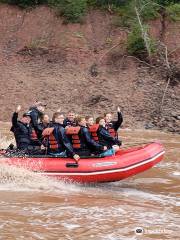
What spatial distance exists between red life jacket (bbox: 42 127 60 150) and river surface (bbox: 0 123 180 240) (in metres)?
0.63

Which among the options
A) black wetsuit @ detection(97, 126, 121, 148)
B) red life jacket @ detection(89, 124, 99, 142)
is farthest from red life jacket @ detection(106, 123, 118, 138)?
red life jacket @ detection(89, 124, 99, 142)

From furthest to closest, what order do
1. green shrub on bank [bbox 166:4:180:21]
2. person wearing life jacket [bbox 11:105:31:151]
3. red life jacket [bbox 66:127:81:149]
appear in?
green shrub on bank [bbox 166:4:180:21]
person wearing life jacket [bbox 11:105:31:151]
red life jacket [bbox 66:127:81:149]

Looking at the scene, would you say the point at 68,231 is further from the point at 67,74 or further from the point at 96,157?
the point at 67,74

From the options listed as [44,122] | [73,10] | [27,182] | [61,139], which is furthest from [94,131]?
[73,10]

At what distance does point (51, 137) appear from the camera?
9000 millimetres

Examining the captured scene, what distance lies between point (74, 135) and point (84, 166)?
1.87ft

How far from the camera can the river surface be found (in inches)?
240

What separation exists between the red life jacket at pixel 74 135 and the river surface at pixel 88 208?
28.0 inches

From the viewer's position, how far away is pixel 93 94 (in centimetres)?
2109

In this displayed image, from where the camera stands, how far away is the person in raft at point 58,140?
29.0 ft

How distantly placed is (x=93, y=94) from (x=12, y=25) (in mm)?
6801

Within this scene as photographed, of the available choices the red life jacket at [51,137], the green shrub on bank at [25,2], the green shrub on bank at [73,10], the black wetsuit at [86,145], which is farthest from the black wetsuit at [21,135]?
the green shrub on bank at [25,2]

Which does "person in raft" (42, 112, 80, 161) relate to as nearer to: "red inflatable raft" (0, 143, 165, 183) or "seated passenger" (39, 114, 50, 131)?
"red inflatable raft" (0, 143, 165, 183)

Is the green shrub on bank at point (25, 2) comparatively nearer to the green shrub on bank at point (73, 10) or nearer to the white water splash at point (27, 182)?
the green shrub on bank at point (73, 10)
